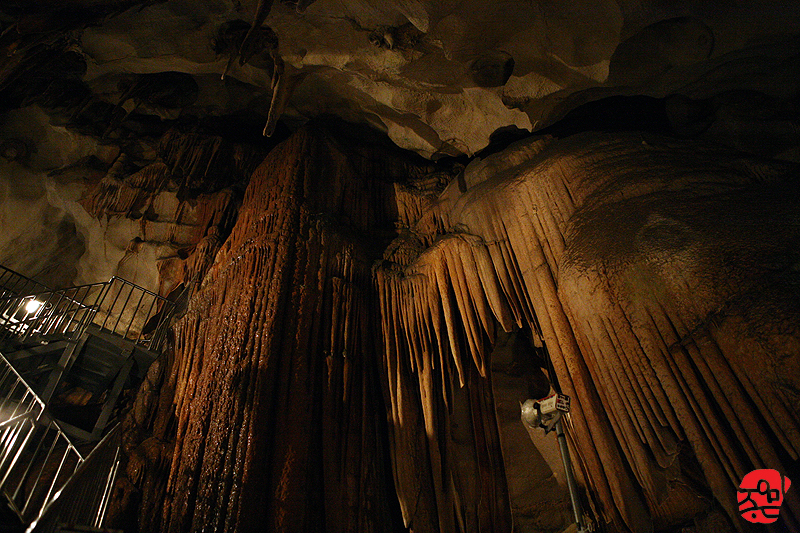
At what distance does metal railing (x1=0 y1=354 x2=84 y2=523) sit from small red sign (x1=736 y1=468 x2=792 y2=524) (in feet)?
12.9

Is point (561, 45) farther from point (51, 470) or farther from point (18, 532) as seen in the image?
point (51, 470)

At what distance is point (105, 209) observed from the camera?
7.75 metres

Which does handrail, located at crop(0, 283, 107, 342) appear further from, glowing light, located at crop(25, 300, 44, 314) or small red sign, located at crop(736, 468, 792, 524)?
small red sign, located at crop(736, 468, 792, 524)

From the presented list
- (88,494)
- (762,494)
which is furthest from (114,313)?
(762,494)

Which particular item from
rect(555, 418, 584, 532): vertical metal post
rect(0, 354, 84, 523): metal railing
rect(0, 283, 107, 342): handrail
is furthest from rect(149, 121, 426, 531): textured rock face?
rect(555, 418, 584, 532): vertical metal post

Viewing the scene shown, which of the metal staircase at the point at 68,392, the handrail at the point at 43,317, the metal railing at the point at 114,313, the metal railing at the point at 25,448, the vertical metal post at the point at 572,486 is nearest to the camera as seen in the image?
the vertical metal post at the point at 572,486

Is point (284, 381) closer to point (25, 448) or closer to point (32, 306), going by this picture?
point (25, 448)

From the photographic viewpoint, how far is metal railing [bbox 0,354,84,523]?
3.12 m

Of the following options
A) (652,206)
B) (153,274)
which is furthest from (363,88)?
(153,274)

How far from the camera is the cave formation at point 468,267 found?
9.46 ft

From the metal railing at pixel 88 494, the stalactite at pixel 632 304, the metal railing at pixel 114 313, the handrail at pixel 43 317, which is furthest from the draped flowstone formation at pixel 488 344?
the metal railing at pixel 114 313

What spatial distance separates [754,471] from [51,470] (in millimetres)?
7567

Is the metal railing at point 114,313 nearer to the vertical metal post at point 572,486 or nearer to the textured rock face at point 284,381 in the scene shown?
the textured rock face at point 284,381

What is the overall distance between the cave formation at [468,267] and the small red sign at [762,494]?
0.06m
